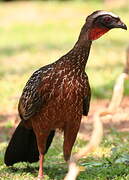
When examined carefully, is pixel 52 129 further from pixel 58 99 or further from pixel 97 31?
pixel 97 31

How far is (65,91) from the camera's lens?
586cm

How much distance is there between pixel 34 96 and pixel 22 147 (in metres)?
0.75

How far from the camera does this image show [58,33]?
63.9ft

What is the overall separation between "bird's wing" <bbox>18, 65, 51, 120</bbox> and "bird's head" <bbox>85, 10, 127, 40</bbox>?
1.81 ft

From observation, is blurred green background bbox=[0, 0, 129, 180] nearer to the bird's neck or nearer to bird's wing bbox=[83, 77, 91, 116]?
bird's wing bbox=[83, 77, 91, 116]

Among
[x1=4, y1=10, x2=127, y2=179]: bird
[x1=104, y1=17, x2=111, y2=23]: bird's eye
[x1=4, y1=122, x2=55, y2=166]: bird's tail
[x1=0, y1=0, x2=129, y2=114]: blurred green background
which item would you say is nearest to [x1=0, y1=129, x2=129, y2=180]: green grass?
[x1=4, y1=122, x2=55, y2=166]: bird's tail

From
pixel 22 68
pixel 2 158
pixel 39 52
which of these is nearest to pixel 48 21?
pixel 39 52

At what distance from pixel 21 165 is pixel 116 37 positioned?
11.7 m

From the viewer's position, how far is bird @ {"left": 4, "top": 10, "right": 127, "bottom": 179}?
587 centimetres

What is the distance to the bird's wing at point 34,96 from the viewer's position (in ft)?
19.8

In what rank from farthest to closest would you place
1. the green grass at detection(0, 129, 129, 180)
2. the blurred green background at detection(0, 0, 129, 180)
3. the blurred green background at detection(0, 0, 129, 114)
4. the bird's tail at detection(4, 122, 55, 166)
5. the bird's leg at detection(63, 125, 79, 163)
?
the blurred green background at detection(0, 0, 129, 114) → the blurred green background at detection(0, 0, 129, 180) → the bird's tail at detection(4, 122, 55, 166) → the green grass at detection(0, 129, 129, 180) → the bird's leg at detection(63, 125, 79, 163)

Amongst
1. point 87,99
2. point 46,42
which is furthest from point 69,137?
point 46,42

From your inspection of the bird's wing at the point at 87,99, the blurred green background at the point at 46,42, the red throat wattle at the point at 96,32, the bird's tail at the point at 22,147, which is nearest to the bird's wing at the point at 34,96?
the bird's tail at the point at 22,147

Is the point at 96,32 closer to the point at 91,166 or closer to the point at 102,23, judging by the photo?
the point at 102,23
